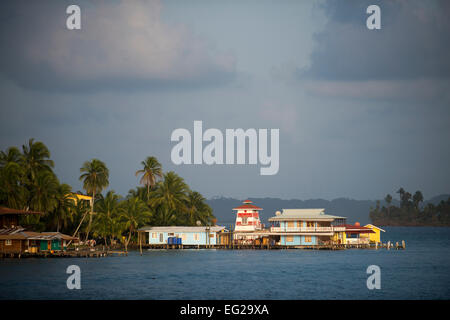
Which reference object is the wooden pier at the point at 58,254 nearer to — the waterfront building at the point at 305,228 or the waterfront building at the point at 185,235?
the waterfront building at the point at 185,235

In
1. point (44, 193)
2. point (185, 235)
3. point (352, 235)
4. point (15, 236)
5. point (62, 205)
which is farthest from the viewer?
point (185, 235)

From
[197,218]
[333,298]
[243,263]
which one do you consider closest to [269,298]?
[333,298]

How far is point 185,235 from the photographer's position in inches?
3556

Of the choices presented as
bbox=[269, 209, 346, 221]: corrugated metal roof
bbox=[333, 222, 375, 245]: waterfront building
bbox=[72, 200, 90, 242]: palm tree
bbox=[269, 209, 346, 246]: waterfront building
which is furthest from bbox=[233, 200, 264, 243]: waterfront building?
bbox=[72, 200, 90, 242]: palm tree

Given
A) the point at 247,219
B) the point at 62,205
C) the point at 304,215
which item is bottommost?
the point at 247,219

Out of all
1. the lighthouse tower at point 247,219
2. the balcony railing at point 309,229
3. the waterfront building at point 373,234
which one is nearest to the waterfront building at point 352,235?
the balcony railing at point 309,229

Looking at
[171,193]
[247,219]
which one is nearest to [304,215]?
Answer: [247,219]

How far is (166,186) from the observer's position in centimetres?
9825

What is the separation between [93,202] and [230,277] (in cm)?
3699

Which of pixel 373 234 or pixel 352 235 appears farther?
pixel 373 234

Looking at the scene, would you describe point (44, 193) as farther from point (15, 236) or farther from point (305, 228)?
point (305, 228)

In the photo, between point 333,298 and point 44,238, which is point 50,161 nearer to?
point 44,238

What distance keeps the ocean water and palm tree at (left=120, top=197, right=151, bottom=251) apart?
8.04 m
